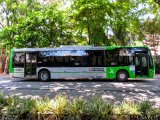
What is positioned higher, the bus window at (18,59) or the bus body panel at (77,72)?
the bus window at (18,59)

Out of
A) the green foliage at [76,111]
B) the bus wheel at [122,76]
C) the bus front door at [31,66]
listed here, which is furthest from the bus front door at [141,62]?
the green foliage at [76,111]

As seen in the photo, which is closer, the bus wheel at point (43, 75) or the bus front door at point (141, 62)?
the bus front door at point (141, 62)

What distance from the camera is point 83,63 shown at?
1966cm

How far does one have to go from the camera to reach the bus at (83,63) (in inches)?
752

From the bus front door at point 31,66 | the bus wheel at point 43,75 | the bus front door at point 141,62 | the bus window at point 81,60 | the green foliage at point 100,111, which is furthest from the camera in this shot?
the bus front door at point 31,66

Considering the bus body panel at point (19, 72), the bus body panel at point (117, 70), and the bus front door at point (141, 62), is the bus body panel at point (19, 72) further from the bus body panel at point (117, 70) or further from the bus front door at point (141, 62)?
the bus front door at point (141, 62)

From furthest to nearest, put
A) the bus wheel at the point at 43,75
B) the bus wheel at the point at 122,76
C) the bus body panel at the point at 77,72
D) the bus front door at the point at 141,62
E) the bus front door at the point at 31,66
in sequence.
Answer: the bus front door at the point at 31,66
the bus wheel at the point at 43,75
the bus body panel at the point at 77,72
the bus wheel at the point at 122,76
the bus front door at the point at 141,62

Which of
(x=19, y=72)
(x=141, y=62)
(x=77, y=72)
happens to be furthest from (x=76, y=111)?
(x=19, y=72)

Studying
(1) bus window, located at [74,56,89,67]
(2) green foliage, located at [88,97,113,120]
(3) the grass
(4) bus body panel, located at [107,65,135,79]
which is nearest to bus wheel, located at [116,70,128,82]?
(4) bus body panel, located at [107,65,135,79]

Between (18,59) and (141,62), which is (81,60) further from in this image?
(18,59)

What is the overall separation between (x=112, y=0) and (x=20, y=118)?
21159 mm

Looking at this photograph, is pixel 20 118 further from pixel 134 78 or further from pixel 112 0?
pixel 112 0

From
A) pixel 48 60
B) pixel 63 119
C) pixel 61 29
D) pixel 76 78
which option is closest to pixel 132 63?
pixel 76 78

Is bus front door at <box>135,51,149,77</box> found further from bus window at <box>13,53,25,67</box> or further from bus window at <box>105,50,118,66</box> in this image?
bus window at <box>13,53,25,67</box>
